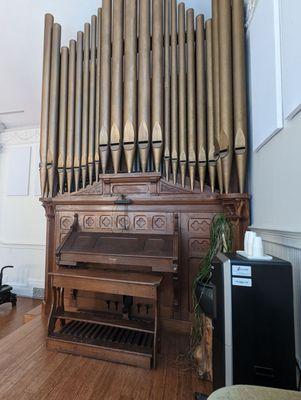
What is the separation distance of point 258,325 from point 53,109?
2.80 meters

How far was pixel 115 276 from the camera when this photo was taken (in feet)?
6.14

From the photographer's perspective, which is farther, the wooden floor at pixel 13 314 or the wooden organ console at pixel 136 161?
the wooden floor at pixel 13 314

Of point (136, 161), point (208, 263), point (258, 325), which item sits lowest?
point (258, 325)

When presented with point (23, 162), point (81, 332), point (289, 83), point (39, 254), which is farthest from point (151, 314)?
point (23, 162)

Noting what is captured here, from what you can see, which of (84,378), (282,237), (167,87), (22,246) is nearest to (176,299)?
(84,378)

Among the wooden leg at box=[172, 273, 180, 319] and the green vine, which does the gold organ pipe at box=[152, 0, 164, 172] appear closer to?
the green vine

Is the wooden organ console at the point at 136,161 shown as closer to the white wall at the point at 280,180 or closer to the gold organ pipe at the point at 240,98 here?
the gold organ pipe at the point at 240,98

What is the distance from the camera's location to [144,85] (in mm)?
2252

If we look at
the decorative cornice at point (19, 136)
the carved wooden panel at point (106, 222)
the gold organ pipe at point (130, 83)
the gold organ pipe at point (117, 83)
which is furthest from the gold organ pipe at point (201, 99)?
the decorative cornice at point (19, 136)

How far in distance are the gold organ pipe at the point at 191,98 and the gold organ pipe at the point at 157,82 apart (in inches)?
10.7

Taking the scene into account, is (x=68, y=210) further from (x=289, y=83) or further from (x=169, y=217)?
(x=289, y=83)

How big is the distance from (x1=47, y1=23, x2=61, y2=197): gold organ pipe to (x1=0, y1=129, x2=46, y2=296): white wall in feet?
6.20

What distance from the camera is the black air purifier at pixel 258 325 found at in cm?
98

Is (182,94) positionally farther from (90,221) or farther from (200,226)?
(90,221)
